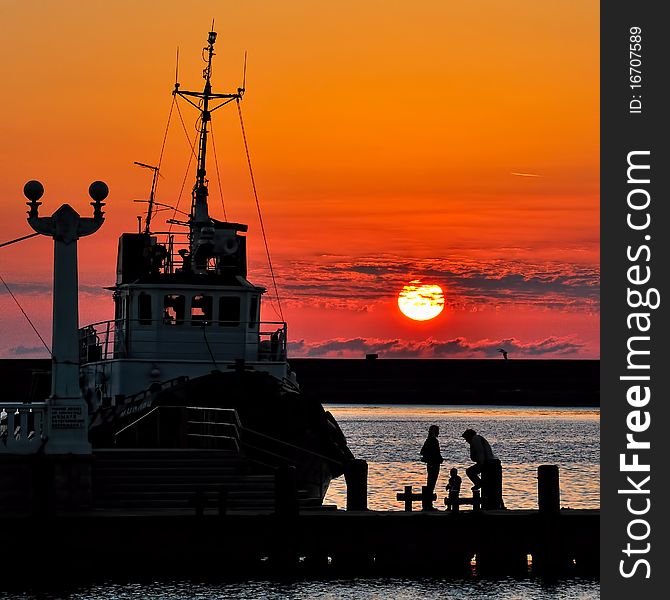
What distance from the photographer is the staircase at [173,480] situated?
104ft

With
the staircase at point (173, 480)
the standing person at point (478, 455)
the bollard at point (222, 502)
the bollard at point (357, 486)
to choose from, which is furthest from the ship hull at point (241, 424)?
the bollard at point (222, 502)

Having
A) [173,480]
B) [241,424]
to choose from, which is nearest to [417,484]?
[241,424]

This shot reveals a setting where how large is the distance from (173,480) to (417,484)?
1110 inches

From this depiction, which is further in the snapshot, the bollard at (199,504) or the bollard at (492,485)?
the bollard at (492,485)

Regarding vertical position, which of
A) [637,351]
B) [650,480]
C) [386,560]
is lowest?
[386,560]

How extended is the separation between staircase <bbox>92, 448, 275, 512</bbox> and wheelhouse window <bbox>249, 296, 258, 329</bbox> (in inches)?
400

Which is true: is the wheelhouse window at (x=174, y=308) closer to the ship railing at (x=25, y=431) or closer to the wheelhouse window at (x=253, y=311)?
the wheelhouse window at (x=253, y=311)

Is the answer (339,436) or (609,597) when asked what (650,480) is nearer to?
(609,597)

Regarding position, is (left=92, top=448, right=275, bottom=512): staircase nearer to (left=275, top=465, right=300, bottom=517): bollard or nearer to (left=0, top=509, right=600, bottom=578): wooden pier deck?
(left=0, top=509, right=600, bottom=578): wooden pier deck

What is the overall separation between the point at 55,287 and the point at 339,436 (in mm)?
10242

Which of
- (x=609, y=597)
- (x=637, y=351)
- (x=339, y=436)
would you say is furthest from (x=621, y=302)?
(x=339, y=436)

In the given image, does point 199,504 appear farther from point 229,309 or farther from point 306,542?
point 229,309

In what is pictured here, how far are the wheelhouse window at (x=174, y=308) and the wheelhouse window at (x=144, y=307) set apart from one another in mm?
481

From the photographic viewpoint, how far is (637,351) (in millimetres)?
25531
